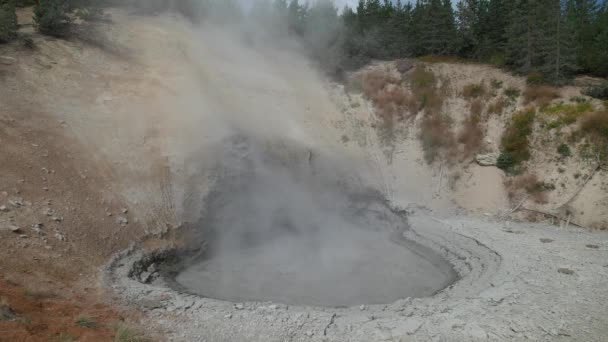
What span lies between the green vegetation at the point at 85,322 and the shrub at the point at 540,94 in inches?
887

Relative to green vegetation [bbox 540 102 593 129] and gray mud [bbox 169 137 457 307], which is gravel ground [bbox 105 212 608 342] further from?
green vegetation [bbox 540 102 593 129]

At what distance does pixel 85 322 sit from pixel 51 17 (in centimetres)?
1747

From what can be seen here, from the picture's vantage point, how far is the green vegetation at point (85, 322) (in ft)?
24.5

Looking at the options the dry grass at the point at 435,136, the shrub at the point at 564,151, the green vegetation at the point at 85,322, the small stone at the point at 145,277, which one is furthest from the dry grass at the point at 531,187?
the green vegetation at the point at 85,322

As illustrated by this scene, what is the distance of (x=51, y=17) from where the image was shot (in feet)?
62.4

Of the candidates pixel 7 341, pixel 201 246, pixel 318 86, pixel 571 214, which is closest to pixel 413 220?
pixel 571 214

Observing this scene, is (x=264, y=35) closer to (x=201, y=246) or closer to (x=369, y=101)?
(x=369, y=101)

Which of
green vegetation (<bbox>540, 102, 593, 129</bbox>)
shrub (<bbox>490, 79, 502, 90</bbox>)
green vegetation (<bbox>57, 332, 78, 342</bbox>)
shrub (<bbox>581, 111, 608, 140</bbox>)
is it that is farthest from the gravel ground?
shrub (<bbox>490, 79, 502, 90</bbox>)

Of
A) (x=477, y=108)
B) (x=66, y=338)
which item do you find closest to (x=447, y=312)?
(x=66, y=338)

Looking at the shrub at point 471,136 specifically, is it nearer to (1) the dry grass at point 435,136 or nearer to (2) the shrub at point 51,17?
(1) the dry grass at point 435,136

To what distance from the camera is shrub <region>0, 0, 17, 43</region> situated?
17.3 metres

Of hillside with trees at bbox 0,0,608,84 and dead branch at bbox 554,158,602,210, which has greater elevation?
hillside with trees at bbox 0,0,608,84

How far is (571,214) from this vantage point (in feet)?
55.1

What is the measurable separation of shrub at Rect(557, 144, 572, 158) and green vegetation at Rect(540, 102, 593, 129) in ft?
4.40
